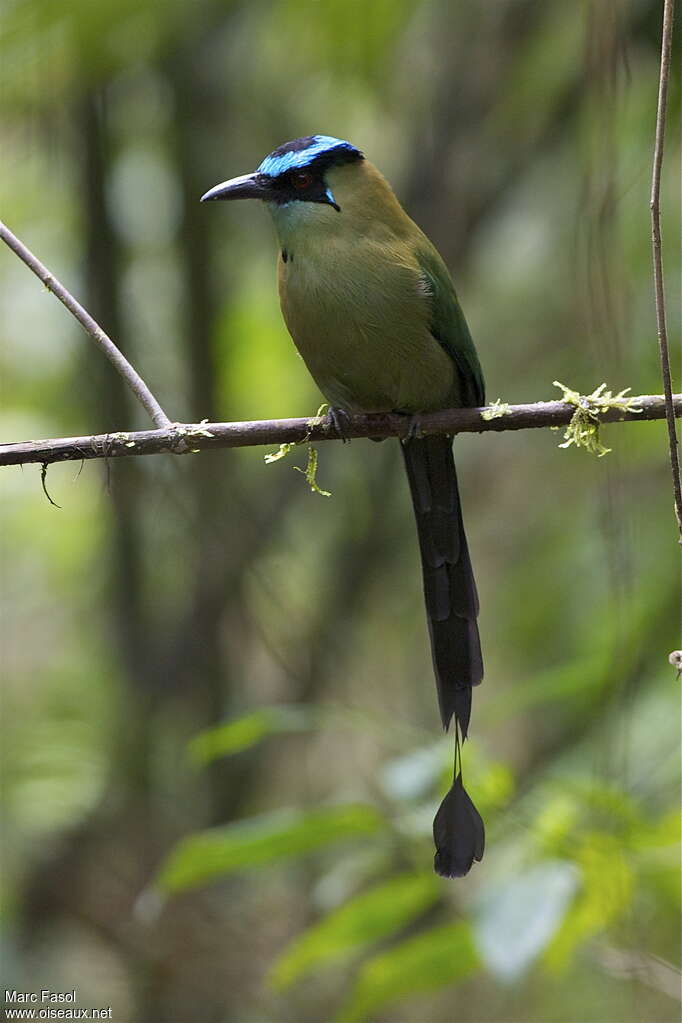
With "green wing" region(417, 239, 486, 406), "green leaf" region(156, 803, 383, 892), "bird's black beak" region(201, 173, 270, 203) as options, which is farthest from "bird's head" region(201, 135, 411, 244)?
"green leaf" region(156, 803, 383, 892)

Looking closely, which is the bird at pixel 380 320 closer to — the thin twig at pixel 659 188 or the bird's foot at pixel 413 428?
the bird's foot at pixel 413 428

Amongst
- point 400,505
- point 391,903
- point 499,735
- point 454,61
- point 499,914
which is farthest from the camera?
point 499,735

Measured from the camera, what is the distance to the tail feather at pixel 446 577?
210cm

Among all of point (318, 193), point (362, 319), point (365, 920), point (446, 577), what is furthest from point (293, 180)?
point (365, 920)

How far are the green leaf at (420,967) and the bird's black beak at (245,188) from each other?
1402 millimetres

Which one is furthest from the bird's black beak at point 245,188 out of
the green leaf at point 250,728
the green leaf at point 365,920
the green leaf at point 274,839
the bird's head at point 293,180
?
the green leaf at point 365,920

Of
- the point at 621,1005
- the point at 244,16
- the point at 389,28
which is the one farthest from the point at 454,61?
the point at 621,1005

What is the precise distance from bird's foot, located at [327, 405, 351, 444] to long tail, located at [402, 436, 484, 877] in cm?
19

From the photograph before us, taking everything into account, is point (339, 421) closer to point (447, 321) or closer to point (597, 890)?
point (447, 321)

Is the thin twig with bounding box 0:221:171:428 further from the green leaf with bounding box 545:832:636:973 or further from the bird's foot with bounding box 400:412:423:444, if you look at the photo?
the green leaf with bounding box 545:832:636:973

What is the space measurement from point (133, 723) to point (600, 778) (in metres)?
1.89

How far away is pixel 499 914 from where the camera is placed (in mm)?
1769

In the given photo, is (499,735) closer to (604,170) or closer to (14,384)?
(14,384)

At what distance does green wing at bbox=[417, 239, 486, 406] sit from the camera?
7.66 ft
